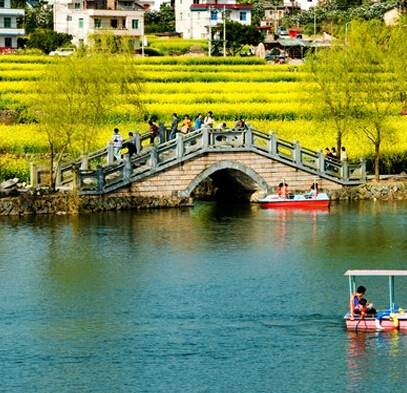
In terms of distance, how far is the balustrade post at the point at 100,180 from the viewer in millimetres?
65500

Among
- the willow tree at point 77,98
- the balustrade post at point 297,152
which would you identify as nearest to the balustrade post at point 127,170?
the willow tree at point 77,98

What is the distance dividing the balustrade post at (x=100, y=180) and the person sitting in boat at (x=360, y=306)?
77.9 ft

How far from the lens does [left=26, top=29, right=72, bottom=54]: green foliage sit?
137375 mm

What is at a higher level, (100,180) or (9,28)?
(9,28)

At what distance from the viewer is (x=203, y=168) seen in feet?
222

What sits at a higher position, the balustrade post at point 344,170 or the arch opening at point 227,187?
the balustrade post at point 344,170

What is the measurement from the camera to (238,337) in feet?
141

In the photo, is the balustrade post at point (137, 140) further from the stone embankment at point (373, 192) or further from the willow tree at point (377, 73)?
the willow tree at point (377, 73)

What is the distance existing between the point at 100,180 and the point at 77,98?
6325 millimetres

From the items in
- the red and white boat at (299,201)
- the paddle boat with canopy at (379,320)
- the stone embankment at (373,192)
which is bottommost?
the paddle boat with canopy at (379,320)

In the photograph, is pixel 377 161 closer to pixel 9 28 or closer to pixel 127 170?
pixel 127 170

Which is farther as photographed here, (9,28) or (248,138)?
(9,28)

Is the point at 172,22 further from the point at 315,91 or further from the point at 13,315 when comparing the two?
the point at 13,315

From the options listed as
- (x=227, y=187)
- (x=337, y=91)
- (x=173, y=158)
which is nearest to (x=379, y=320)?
(x=173, y=158)
